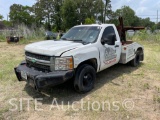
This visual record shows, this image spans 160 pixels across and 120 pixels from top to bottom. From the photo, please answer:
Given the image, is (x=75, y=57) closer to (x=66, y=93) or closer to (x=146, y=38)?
(x=66, y=93)

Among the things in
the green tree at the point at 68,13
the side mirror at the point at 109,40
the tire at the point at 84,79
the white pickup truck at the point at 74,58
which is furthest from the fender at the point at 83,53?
the green tree at the point at 68,13

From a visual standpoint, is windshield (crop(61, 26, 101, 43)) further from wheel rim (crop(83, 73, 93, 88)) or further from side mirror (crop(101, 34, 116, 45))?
wheel rim (crop(83, 73, 93, 88))

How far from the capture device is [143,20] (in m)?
86.7

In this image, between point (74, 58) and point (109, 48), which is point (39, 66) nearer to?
point (74, 58)

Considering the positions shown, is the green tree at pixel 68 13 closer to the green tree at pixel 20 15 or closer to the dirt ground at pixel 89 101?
the green tree at pixel 20 15

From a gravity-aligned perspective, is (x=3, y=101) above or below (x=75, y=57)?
below

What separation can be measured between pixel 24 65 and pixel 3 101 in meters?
1.10

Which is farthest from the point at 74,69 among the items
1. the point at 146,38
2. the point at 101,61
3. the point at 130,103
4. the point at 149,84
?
the point at 146,38

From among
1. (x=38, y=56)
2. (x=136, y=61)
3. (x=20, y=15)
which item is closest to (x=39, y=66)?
(x=38, y=56)

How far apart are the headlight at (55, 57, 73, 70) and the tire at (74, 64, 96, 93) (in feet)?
1.12

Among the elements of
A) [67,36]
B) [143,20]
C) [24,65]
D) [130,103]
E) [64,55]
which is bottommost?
[130,103]

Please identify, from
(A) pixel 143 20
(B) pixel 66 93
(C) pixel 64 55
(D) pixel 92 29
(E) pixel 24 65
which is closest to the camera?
(C) pixel 64 55

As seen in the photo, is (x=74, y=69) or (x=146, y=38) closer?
(x=74, y=69)

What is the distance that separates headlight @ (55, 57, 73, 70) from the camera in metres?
4.00
